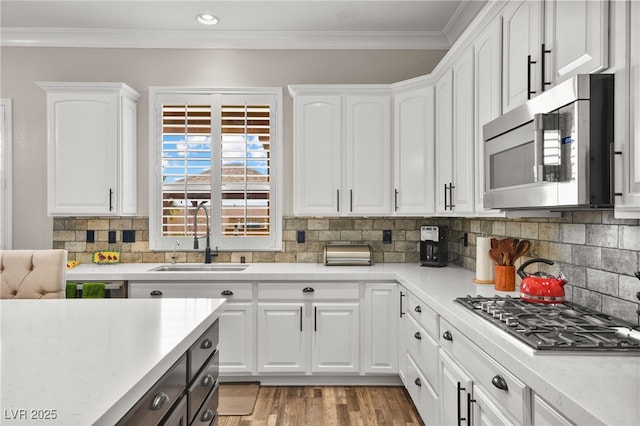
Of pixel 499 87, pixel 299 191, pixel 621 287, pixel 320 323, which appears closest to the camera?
pixel 621 287

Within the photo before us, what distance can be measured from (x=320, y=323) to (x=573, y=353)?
2039mm

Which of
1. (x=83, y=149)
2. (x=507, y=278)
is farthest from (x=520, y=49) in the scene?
(x=83, y=149)

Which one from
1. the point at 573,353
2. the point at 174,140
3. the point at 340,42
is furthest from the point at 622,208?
the point at 174,140

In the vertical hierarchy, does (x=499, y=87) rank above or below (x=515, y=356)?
above

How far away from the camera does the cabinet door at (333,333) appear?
10.3 ft

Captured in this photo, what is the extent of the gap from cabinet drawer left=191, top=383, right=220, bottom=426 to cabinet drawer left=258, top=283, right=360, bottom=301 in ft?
4.42

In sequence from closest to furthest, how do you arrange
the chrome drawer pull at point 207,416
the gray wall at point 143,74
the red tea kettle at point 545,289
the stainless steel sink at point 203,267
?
the chrome drawer pull at point 207,416 < the red tea kettle at point 545,289 < the stainless steel sink at point 203,267 < the gray wall at point 143,74

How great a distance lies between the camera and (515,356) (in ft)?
4.28

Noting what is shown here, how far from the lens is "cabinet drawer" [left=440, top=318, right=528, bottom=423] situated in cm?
129

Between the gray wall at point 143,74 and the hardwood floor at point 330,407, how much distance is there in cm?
147

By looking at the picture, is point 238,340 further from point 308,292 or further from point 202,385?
point 202,385

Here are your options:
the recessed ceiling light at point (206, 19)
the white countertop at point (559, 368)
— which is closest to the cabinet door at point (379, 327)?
the white countertop at point (559, 368)

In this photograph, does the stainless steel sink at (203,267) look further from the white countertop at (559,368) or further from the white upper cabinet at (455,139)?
the white upper cabinet at (455,139)

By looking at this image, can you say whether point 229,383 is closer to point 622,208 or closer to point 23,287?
point 23,287
